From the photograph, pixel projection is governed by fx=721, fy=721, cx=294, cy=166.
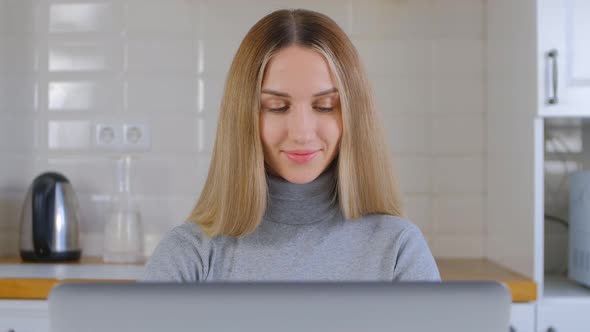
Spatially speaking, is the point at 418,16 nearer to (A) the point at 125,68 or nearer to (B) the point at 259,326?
(A) the point at 125,68

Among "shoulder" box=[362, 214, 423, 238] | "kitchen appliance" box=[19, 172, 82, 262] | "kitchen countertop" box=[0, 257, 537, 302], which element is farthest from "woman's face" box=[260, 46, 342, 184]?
"kitchen appliance" box=[19, 172, 82, 262]

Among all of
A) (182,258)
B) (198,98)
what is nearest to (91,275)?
(198,98)

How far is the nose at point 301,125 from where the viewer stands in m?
0.91

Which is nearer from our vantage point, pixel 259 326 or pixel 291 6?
pixel 259 326

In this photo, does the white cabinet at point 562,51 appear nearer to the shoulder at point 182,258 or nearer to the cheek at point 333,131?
the cheek at point 333,131

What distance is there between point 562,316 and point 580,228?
0.25 meters

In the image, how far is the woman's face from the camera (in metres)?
0.92

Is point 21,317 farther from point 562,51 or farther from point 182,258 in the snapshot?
point 562,51

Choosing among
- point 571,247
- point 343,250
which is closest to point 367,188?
point 343,250

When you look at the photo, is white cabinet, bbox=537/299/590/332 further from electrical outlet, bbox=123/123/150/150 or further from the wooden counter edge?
electrical outlet, bbox=123/123/150/150

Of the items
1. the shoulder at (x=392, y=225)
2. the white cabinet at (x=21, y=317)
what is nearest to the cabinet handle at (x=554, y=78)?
the shoulder at (x=392, y=225)

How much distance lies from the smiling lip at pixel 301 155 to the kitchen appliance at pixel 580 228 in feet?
3.38

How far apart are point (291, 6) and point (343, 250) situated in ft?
4.12

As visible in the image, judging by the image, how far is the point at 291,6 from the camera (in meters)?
2.05
